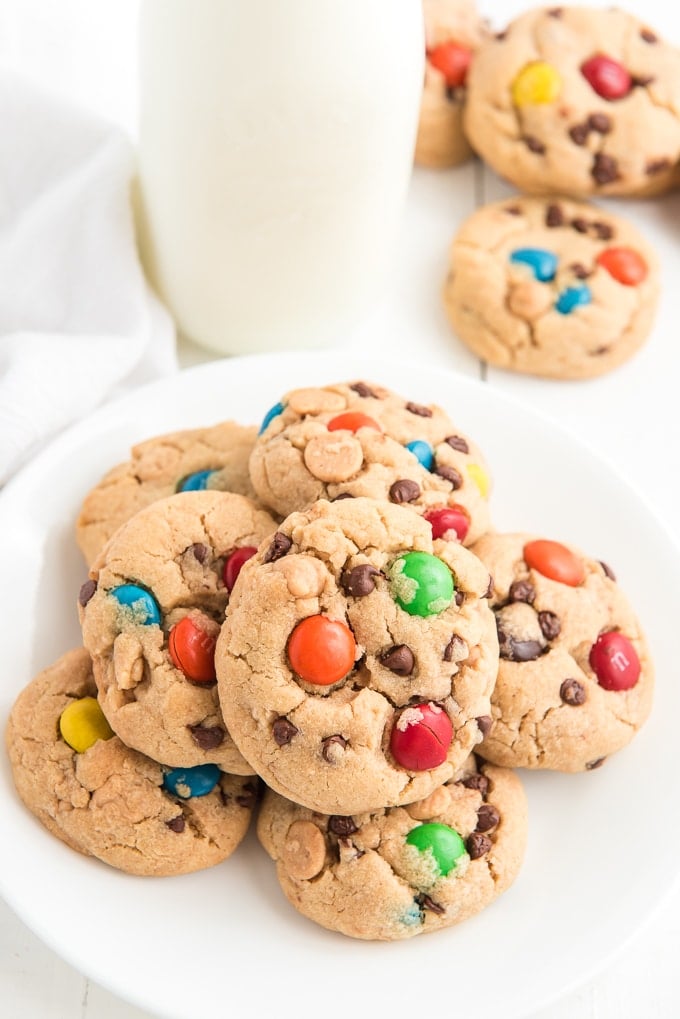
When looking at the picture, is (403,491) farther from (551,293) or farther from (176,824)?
(551,293)

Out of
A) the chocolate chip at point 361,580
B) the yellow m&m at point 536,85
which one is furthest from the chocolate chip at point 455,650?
the yellow m&m at point 536,85

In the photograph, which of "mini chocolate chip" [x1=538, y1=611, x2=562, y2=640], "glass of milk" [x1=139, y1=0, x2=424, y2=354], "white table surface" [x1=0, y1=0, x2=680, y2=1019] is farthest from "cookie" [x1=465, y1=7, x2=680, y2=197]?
"mini chocolate chip" [x1=538, y1=611, x2=562, y2=640]

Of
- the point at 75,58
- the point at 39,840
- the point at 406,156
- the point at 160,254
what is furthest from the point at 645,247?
the point at 39,840

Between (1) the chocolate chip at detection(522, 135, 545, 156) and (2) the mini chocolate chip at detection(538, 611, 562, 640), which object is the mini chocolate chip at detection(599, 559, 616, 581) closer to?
(2) the mini chocolate chip at detection(538, 611, 562, 640)

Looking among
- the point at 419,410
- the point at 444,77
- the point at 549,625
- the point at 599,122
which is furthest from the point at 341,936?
the point at 444,77

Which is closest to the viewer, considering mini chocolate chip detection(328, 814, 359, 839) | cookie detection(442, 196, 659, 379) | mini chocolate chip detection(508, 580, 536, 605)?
mini chocolate chip detection(328, 814, 359, 839)

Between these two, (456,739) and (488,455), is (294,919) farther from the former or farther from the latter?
(488,455)
